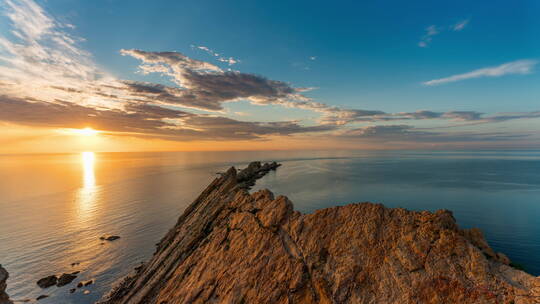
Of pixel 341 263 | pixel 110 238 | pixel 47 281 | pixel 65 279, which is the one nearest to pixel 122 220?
pixel 110 238

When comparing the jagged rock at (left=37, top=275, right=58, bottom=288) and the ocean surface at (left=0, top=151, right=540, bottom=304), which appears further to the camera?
the ocean surface at (left=0, top=151, right=540, bottom=304)

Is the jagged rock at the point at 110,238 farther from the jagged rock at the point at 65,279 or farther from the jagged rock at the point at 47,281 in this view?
the jagged rock at the point at 47,281

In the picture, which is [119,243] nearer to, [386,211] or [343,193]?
[386,211]

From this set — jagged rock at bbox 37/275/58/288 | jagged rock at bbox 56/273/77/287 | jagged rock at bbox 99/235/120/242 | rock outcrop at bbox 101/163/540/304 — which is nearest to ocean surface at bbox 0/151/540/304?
jagged rock at bbox 37/275/58/288

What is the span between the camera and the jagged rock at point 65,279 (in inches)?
1365

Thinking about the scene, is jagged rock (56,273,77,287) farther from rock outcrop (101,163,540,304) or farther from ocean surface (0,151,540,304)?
rock outcrop (101,163,540,304)

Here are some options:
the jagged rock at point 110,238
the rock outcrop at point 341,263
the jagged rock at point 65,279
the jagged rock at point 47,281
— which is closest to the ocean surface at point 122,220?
the jagged rock at point 47,281

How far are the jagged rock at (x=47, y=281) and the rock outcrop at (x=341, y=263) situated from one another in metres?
23.8

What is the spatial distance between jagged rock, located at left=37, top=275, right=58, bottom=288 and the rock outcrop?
23798 millimetres

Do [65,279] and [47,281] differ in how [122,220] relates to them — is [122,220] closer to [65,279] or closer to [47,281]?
[65,279]

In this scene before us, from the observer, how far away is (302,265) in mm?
17234

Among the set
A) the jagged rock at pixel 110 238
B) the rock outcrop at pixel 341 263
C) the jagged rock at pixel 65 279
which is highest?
the rock outcrop at pixel 341 263

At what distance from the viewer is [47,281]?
113 ft

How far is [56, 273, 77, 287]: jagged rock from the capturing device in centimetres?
3467
